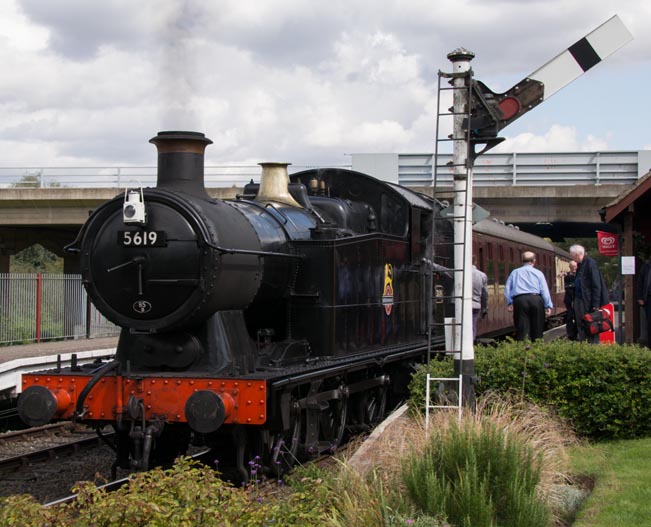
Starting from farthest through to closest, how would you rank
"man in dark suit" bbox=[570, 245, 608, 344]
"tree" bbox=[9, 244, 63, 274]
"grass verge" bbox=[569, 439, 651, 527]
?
"tree" bbox=[9, 244, 63, 274]
"man in dark suit" bbox=[570, 245, 608, 344]
"grass verge" bbox=[569, 439, 651, 527]

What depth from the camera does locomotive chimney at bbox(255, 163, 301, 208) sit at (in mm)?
9180

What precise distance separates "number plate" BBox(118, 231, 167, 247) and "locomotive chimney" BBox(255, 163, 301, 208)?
208 centimetres

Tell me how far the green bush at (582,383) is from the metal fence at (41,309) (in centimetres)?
1354

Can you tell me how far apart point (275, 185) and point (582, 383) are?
373cm

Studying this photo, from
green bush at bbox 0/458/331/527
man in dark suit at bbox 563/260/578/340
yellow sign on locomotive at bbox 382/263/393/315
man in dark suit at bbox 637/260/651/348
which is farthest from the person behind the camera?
man in dark suit at bbox 563/260/578/340

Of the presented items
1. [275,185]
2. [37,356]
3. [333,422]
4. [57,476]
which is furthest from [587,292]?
[37,356]

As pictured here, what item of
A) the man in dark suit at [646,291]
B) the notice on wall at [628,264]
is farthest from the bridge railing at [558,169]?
the man in dark suit at [646,291]

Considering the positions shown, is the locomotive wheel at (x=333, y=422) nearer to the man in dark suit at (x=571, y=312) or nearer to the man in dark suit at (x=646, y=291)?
the man in dark suit at (x=571, y=312)

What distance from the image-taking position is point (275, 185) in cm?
926

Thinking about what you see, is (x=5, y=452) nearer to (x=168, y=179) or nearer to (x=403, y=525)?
(x=168, y=179)

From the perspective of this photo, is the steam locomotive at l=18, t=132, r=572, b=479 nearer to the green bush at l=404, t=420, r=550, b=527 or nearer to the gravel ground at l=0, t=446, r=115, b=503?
the gravel ground at l=0, t=446, r=115, b=503

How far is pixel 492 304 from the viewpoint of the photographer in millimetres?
16062

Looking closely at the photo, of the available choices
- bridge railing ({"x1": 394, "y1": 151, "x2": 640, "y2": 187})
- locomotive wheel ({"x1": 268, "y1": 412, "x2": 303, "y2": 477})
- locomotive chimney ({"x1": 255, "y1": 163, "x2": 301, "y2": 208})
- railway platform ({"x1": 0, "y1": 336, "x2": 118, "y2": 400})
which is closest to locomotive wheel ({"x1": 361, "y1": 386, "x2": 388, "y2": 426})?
locomotive wheel ({"x1": 268, "y1": 412, "x2": 303, "y2": 477})

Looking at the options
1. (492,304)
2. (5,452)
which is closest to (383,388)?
(5,452)
